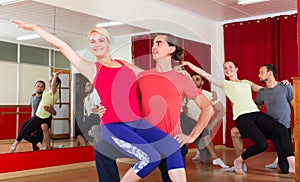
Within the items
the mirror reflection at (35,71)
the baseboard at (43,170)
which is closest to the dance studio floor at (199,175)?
the baseboard at (43,170)

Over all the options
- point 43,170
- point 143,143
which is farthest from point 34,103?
point 143,143

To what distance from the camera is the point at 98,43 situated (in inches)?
73.7

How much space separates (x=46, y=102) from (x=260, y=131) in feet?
8.54

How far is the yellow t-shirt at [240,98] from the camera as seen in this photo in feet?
14.1

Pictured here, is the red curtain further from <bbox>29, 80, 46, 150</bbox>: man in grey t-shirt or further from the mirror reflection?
<bbox>29, 80, 46, 150</bbox>: man in grey t-shirt

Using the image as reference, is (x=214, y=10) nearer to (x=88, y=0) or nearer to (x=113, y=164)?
(x=88, y=0)

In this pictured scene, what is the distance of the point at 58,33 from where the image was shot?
479cm

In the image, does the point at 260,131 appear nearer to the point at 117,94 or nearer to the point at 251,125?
the point at 251,125

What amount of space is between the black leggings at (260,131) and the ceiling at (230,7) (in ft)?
8.20

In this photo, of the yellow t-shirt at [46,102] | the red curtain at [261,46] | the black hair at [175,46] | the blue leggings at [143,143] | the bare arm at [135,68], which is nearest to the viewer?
the blue leggings at [143,143]

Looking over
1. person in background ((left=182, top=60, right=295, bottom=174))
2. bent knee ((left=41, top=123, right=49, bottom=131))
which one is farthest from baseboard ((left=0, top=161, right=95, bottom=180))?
person in background ((left=182, top=60, right=295, bottom=174))

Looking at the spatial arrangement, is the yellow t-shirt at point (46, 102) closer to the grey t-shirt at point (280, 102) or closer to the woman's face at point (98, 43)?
the grey t-shirt at point (280, 102)

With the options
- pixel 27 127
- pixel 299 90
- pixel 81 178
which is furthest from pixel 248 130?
pixel 27 127

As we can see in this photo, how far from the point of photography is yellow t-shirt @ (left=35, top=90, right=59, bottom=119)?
4594 millimetres
